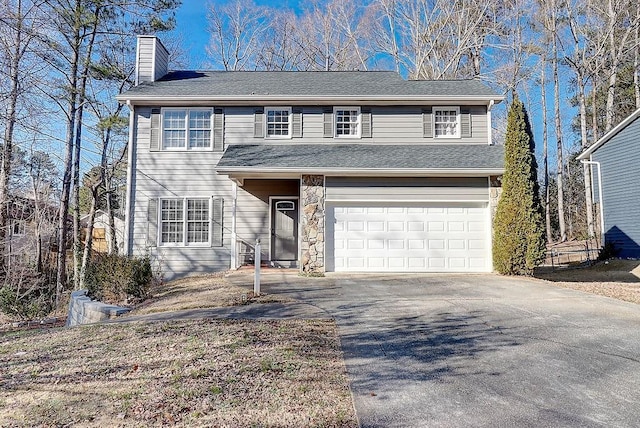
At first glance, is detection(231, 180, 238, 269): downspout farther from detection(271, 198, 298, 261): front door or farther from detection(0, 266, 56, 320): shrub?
detection(0, 266, 56, 320): shrub

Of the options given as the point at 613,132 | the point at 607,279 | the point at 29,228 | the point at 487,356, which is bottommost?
the point at 487,356

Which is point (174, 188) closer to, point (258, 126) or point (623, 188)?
point (258, 126)

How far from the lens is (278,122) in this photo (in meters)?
12.6

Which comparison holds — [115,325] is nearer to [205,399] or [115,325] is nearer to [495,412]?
[205,399]

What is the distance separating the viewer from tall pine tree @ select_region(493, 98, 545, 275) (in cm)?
984

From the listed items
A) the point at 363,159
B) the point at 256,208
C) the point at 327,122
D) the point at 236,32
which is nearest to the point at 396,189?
the point at 363,159

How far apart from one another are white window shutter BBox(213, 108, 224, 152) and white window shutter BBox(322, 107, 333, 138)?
317 centimetres

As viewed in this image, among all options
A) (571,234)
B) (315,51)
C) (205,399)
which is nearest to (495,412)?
(205,399)

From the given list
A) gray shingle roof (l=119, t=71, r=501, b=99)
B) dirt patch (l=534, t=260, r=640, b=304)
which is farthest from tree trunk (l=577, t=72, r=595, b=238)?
gray shingle roof (l=119, t=71, r=501, b=99)

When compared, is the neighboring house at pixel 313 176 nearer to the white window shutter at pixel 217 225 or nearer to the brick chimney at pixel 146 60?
the white window shutter at pixel 217 225

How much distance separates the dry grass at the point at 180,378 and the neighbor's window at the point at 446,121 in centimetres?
955

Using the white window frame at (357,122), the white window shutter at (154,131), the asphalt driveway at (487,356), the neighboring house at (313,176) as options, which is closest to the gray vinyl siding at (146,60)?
the neighboring house at (313,176)

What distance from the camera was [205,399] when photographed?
2.94m

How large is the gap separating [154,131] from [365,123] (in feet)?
21.4
